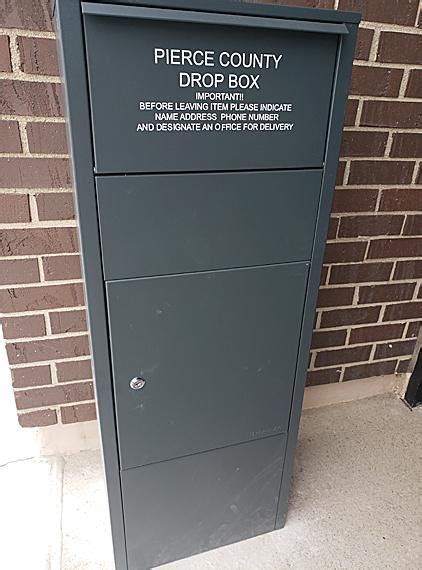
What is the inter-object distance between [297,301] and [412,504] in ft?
3.54

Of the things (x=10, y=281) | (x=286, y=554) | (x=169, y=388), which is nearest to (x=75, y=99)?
(x=169, y=388)

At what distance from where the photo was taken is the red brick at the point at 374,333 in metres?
2.06

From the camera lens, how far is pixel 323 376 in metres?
2.11

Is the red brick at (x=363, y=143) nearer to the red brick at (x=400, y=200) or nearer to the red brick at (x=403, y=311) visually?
the red brick at (x=400, y=200)

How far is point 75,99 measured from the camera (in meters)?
0.86

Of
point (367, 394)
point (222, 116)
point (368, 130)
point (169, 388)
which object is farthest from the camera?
point (367, 394)

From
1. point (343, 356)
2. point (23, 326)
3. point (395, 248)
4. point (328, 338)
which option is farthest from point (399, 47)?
point (23, 326)

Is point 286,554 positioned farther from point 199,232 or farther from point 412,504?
point 199,232

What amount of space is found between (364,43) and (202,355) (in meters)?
1.21

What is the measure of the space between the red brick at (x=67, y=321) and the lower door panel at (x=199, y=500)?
1.95 ft

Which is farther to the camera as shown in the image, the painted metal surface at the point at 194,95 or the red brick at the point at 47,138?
the red brick at the point at 47,138

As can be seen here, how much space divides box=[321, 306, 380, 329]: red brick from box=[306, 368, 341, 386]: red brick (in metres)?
0.24

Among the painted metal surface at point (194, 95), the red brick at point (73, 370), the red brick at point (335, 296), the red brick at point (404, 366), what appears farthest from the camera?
the red brick at point (404, 366)

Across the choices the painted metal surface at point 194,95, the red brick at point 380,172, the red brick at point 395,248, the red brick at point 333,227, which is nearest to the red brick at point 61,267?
the painted metal surface at point 194,95
